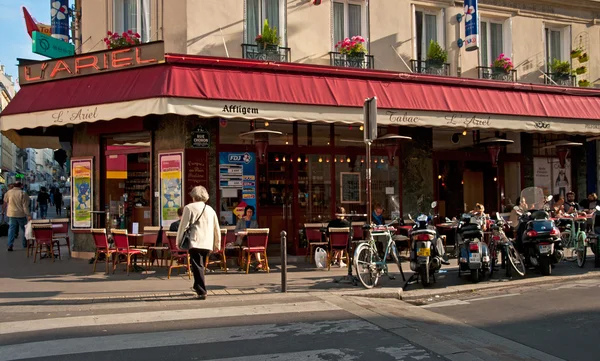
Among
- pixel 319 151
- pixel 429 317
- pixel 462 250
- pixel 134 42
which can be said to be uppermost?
pixel 134 42

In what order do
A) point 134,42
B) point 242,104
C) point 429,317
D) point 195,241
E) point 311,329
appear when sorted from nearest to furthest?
point 311,329, point 429,317, point 195,241, point 242,104, point 134,42

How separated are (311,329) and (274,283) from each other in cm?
326

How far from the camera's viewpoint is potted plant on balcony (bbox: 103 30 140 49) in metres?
11.8

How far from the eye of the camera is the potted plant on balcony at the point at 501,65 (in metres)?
14.6

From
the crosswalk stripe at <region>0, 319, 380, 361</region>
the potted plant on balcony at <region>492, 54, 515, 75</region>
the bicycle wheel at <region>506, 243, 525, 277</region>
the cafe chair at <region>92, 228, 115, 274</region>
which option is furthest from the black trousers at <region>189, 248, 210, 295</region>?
the potted plant on balcony at <region>492, 54, 515, 75</region>

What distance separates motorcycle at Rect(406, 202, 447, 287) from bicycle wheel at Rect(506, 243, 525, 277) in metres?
1.35

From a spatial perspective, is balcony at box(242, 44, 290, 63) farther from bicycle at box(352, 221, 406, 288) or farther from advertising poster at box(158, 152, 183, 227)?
bicycle at box(352, 221, 406, 288)

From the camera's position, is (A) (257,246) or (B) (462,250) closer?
(B) (462,250)

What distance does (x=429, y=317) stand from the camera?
7.27 metres

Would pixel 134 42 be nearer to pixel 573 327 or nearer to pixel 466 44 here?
pixel 466 44

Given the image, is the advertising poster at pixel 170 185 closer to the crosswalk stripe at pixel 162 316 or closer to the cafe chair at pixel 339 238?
the cafe chair at pixel 339 238

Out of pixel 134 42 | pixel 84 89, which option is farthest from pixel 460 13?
pixel 84 89

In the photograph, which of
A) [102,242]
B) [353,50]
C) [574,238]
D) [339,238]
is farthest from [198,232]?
[574,238]

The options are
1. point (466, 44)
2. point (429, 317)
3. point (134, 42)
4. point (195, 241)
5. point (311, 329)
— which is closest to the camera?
point (311, 329)
